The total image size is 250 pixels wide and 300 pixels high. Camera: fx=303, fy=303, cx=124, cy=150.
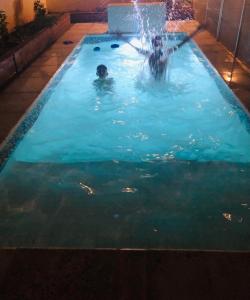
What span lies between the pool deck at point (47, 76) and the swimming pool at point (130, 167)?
0.22m

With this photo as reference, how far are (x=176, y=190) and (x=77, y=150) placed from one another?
6.60 feet

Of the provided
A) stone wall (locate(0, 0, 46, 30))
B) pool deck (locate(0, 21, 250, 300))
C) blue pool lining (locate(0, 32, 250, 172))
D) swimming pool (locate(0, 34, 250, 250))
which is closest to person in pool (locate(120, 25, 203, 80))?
swimming pool (locate(0, 34, 250, 250))

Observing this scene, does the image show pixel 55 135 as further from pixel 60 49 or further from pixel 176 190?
pixel 60 49

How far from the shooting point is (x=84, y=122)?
6.11m

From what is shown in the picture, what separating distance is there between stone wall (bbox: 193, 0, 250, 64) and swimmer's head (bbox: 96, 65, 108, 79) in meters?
3.75

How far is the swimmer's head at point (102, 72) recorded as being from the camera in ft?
26.2

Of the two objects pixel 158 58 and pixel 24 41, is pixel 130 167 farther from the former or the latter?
pixel 24 41

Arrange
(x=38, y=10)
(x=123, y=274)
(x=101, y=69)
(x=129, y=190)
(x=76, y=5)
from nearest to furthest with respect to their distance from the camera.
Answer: (x=123, y=274)
(x=129, y=190)
(x=101, y=69)
(x=38, y=10)
(x=76, y=5)

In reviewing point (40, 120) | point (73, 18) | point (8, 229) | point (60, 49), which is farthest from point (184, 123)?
point (73, 18)

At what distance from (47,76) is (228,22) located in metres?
6.14

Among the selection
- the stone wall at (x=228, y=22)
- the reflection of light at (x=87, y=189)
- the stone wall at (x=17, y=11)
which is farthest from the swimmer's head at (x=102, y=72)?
the reflection of light at (x=87, y=189)

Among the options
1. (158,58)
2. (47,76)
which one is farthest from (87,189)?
(158,58)

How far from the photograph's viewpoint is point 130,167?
15.0 feet

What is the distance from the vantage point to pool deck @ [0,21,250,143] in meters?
5.59
